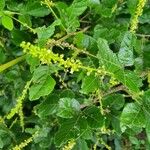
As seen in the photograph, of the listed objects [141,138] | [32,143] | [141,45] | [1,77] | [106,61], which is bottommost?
[141,138]

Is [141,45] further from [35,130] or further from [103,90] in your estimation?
[35,130]

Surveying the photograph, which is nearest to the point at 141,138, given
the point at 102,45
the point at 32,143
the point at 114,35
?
the point at 32,143

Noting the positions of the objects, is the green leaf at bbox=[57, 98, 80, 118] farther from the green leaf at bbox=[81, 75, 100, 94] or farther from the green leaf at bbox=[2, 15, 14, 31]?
the green leaf at bbox=[2, 15, 14, 31]

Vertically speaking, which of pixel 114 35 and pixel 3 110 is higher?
pixel 114 35

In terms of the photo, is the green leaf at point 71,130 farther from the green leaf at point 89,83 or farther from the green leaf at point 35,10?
the green leaf at point 35,10

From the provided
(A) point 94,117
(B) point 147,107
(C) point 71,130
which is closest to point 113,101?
(A) point 94,117

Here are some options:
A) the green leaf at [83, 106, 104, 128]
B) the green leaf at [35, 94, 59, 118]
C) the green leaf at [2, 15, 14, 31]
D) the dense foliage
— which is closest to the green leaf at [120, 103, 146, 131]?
the dense foliage

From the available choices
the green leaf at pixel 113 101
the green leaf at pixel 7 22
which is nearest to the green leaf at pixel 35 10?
the green leaf at pixel 7 22
